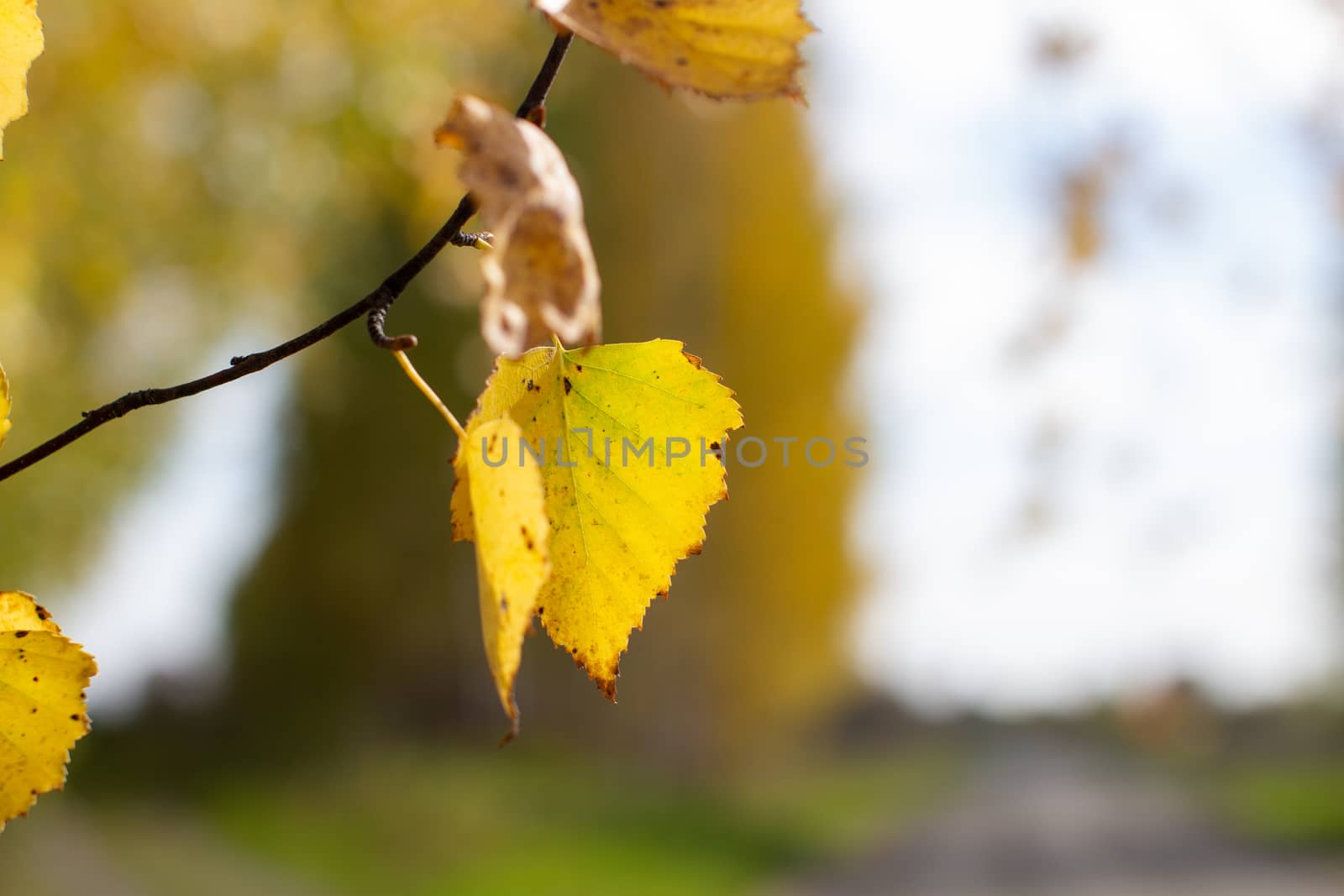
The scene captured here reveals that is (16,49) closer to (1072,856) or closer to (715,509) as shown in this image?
(715,509)

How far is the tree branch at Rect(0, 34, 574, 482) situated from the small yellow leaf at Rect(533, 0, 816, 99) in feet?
0.05

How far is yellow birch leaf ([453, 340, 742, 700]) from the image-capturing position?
0.31 m

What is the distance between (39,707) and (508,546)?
164mm

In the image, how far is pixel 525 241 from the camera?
19 centimetres

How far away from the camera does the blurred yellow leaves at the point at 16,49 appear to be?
278 millimetres

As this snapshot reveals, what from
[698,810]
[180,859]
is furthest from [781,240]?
[180,859]

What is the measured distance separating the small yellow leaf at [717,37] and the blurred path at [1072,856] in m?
6.92

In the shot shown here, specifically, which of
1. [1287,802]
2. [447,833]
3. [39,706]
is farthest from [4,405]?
[1287,802]

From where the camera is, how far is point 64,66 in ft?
9.77

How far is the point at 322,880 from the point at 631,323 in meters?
4.33

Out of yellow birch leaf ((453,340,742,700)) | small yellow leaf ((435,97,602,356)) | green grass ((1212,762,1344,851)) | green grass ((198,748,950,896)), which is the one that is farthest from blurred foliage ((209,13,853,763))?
small yellow leaf ((435,97,602,356))

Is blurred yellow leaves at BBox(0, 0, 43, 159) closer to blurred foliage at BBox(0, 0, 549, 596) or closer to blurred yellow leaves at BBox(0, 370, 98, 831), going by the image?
blurred yellow leaves at BBox(0, 370, 98, 831)

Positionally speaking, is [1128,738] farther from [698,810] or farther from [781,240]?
→ [781,240]

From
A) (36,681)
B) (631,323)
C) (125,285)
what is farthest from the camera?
(631,323)
